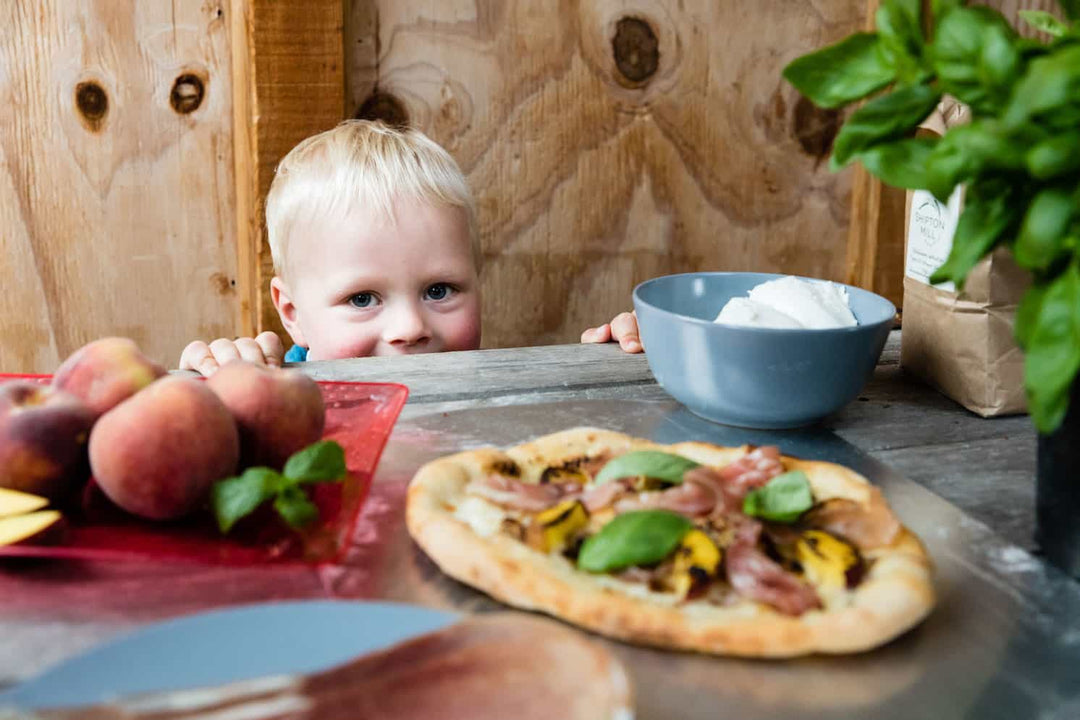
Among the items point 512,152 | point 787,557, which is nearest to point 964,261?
point 787,557

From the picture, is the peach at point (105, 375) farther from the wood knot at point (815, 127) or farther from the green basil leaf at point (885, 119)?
the wood knot at point (815, 127)

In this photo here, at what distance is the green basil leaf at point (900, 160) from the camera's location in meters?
0.73

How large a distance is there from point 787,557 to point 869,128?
1.10 feet

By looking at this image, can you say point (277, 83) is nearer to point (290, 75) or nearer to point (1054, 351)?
point (290, 75)

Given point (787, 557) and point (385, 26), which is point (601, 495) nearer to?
point (787, 557)

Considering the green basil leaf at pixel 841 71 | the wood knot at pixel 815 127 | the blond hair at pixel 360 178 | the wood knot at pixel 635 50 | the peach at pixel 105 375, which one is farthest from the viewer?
the wood knot at pixel 815 127

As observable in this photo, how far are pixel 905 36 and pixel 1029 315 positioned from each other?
0.23 m

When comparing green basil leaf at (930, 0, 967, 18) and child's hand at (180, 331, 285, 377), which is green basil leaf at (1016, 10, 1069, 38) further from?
child's hand at (180, 331, 285, 377)

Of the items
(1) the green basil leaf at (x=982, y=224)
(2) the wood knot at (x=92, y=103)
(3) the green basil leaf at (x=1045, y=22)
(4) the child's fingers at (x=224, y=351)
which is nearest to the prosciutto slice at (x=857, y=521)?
(1) the green basil leaf at (x=982, y=224)

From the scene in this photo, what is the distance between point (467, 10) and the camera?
2273 mm

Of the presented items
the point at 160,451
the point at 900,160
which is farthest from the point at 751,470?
the point at 160,451

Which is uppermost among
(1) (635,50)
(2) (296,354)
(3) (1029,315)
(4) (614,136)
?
(1) (635,50)

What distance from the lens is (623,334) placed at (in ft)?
5.08

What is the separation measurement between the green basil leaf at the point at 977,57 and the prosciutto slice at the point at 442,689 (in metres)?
0.45
